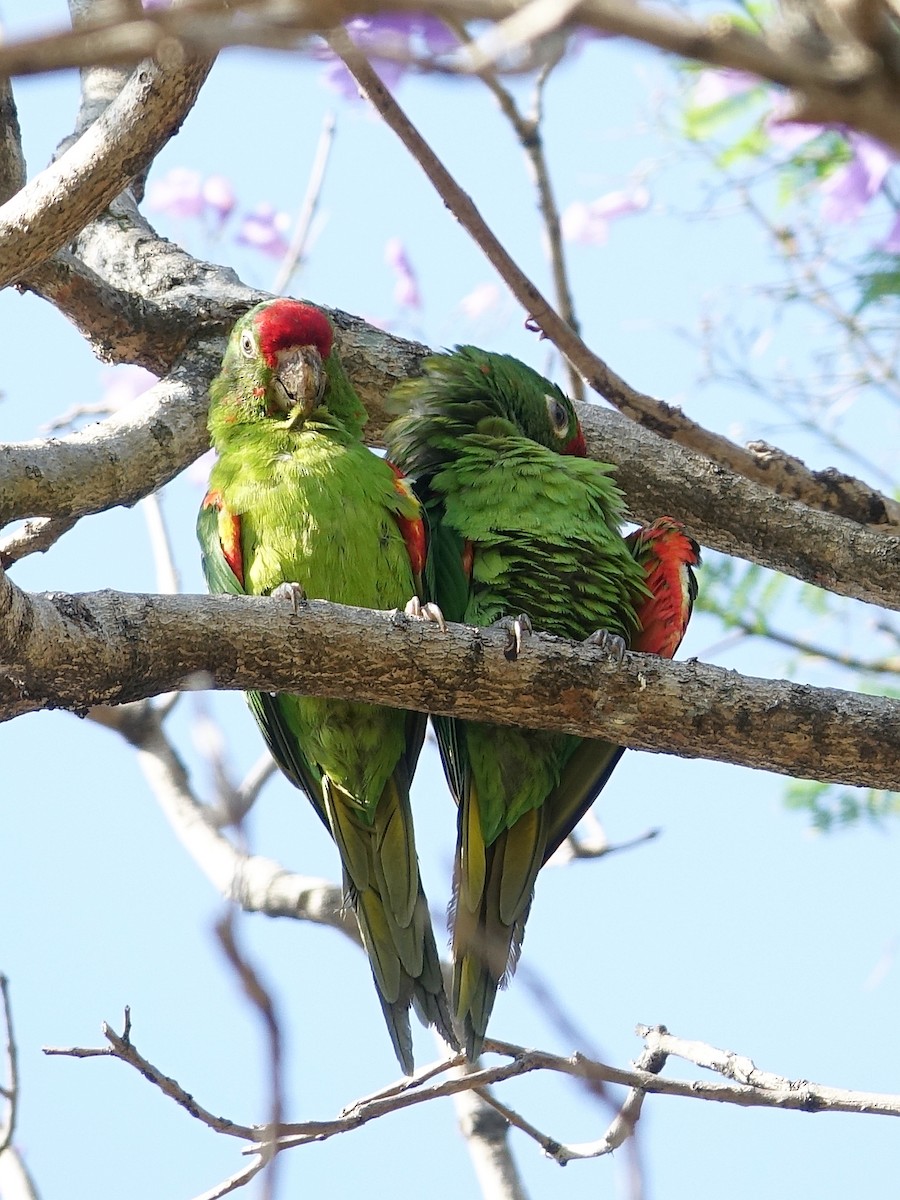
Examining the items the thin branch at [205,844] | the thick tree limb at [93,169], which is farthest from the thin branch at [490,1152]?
the thick tree limb at [93,169]

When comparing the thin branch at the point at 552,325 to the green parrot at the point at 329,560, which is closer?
the thin branch at the point at 552,325

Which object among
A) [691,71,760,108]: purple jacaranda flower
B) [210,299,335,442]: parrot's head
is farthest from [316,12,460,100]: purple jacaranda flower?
[691,71,760,108]: purple jacaranda flower

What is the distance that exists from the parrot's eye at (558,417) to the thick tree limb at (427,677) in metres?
1.15

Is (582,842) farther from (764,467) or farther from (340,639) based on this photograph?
(340,639)

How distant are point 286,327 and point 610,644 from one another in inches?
53.2

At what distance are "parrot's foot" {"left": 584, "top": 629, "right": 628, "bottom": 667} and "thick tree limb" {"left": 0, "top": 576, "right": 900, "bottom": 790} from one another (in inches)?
0.8

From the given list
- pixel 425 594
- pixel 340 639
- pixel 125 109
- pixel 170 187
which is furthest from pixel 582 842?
pixel 170 187

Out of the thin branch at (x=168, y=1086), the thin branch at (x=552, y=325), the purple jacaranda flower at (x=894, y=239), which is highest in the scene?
the purple jacaranda flower at (x=894, y=239)

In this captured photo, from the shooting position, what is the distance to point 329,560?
11.3ft

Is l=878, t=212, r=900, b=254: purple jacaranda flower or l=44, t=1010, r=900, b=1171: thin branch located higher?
l=878, t=212, r=900, b=254: purple jacaranda flower

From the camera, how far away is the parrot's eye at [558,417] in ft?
13.2

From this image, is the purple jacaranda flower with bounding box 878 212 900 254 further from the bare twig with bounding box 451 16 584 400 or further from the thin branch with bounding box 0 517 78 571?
the thin branch with bounding box 0 517 78 571

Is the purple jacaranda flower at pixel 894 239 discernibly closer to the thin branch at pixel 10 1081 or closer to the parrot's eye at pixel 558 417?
the parrot's eye at pixel 558 417

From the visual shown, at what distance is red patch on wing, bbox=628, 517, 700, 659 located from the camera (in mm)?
3719
